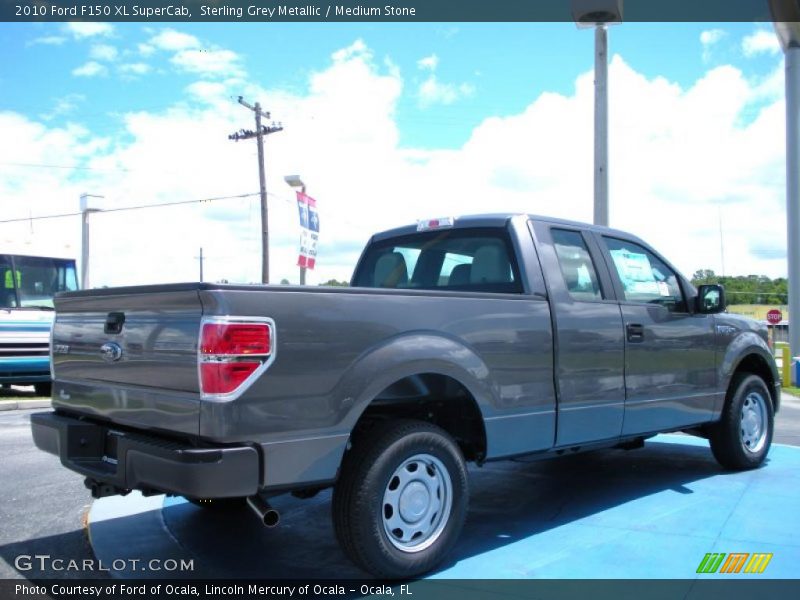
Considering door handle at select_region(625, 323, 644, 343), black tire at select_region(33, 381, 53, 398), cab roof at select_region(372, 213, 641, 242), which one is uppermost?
cab roof at select_region(372, 213, 641, 242)

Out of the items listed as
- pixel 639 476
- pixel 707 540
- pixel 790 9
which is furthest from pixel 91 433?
pixel 790 9

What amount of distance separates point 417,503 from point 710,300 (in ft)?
10.7

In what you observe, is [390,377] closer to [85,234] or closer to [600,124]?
[600,124]

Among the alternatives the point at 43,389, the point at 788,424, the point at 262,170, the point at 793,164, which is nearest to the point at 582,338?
the point at 788,424

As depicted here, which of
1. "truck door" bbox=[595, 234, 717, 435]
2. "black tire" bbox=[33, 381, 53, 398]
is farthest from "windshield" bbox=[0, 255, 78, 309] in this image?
"truck door" bbox=[595, 234, 717, 435]

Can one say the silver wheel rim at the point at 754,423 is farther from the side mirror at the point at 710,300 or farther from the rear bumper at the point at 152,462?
the rear bumper at the point at 152,462

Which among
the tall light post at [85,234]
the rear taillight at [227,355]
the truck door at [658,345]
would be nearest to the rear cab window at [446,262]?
the truck door at [658,345]

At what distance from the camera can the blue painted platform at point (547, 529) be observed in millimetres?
4004

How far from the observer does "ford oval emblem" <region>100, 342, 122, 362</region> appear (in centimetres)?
371

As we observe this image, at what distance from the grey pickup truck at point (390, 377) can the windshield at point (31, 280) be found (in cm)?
960

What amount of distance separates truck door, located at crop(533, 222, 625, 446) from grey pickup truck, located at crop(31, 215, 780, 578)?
0.01 m

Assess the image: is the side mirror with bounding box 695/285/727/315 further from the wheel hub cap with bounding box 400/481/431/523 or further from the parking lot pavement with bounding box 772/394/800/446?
the wheel hub cap with bounding box 400/481/431/523

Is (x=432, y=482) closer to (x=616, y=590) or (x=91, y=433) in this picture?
(x=616, y=590)

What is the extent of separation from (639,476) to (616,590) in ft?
9.11
